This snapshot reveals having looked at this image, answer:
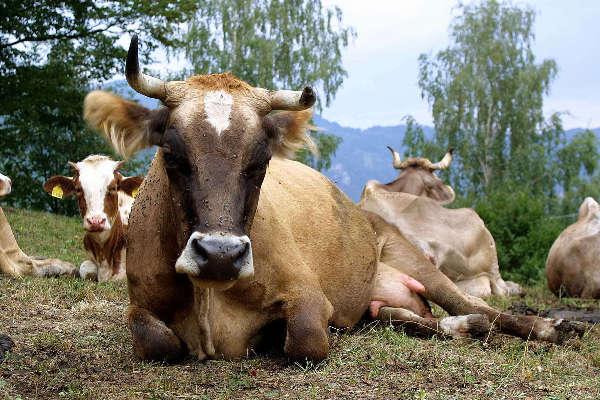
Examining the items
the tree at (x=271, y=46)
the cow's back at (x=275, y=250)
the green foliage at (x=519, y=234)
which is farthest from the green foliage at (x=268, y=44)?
the cow's back at (x=275, y=250)

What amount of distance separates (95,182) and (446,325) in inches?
215

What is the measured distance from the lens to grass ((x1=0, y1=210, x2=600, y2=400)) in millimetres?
4438

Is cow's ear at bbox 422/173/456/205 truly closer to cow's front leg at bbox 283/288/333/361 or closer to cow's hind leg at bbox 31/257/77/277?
cow's hind leg at bbox 31/257/77/277

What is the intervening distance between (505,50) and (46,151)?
999 inches

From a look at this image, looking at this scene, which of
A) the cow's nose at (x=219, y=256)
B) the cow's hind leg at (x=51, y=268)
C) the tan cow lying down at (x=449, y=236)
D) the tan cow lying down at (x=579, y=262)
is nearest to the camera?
the cow's nose at (x=219, y=256)

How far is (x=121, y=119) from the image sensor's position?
4.98 meters

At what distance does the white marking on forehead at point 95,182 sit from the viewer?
32.6 ft

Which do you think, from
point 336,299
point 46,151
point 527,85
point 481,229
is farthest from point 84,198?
point 527,85

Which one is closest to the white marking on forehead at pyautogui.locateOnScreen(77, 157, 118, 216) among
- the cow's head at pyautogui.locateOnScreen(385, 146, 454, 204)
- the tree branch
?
the cow's head at pyautogui.locateOnScreen(385, 146, 454, 204)

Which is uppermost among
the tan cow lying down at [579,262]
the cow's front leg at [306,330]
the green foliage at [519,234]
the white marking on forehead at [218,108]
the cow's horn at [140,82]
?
the cow's horn at [140,82]

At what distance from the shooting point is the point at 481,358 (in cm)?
541

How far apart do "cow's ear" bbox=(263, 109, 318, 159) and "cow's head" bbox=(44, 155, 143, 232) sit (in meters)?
5.24

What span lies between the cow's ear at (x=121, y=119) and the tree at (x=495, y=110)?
122 ft

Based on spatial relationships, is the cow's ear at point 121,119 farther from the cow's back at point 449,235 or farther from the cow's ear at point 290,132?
the cow's back at point 449,235
